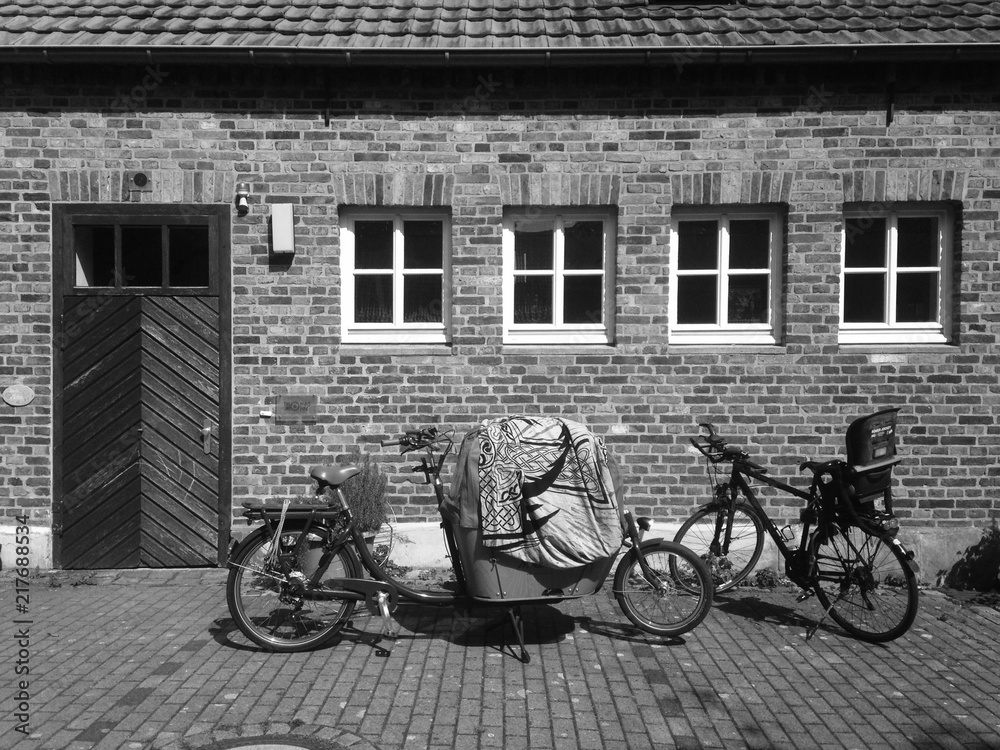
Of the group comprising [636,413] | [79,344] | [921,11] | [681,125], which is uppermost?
[921,11]

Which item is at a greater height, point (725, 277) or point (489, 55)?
point (489, 55)

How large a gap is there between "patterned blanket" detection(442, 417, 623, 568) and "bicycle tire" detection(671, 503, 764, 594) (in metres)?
1.31

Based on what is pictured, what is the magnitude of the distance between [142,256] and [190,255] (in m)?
0.40

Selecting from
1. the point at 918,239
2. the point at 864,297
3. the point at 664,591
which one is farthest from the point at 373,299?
the point at 918,239

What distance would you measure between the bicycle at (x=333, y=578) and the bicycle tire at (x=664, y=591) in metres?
0.03

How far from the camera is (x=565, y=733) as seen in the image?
401cm

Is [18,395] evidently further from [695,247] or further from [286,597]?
[695,247]

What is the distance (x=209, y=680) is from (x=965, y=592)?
18.0 feet

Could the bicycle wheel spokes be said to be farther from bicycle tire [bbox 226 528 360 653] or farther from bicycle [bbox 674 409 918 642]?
bicycle [bbox 674 409 918 642]

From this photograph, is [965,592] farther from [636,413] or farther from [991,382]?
[636,413]

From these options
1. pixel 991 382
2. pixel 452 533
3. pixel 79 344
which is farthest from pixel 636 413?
pixel 79 344

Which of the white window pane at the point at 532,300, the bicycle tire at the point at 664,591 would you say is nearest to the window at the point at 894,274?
the white window pane at the point at 532,300

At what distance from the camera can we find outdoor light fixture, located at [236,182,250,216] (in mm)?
6875

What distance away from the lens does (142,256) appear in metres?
7.04
